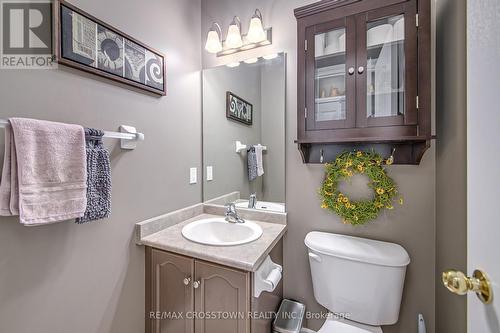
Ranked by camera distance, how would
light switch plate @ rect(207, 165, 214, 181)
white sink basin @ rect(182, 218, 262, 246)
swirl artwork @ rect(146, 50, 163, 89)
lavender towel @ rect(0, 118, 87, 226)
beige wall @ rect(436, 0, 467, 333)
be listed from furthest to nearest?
light switch plate @ rect(207, 165, 214, 181), white sink basin @ rect(182, 218, 262, 246), swirl artwork @ rect(146, 50, 163, 89), beige wall @ rect(436, 0, 467, 333), lavender towel @ rect(0, 118, 87, 226)

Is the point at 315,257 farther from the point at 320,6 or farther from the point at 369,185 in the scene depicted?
the point at 320,6

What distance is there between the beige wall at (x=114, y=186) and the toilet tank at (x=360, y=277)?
102cm

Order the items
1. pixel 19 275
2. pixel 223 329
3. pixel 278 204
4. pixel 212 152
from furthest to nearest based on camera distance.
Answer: pixel 212 152, pixel 278 204, pixel 223 329, pixel 19 275

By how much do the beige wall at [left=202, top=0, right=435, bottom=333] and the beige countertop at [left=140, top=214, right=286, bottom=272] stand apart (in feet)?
0.86

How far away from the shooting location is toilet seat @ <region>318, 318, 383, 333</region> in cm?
111

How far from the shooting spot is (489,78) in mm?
448

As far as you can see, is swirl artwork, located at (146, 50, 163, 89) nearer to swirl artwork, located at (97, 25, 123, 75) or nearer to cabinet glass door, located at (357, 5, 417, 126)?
swirl artwork, located at (97, 25, 123, 75)

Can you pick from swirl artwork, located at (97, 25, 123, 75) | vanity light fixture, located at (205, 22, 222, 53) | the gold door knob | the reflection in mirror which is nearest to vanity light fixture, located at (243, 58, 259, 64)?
the reflection in mirror

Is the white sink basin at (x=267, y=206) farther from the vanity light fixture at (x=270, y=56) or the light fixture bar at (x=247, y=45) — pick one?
the light fixture bar at (x=247, y=45)

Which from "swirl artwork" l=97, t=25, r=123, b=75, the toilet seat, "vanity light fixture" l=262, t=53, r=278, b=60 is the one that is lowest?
the toilet seat

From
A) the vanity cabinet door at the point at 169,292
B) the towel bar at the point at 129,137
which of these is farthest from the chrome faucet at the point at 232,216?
the towel bar at the point at 129,137

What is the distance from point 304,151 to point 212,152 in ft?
2.48

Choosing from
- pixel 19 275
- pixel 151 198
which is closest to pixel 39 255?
pixel 19 275

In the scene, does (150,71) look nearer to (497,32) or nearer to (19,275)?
(19,275)
